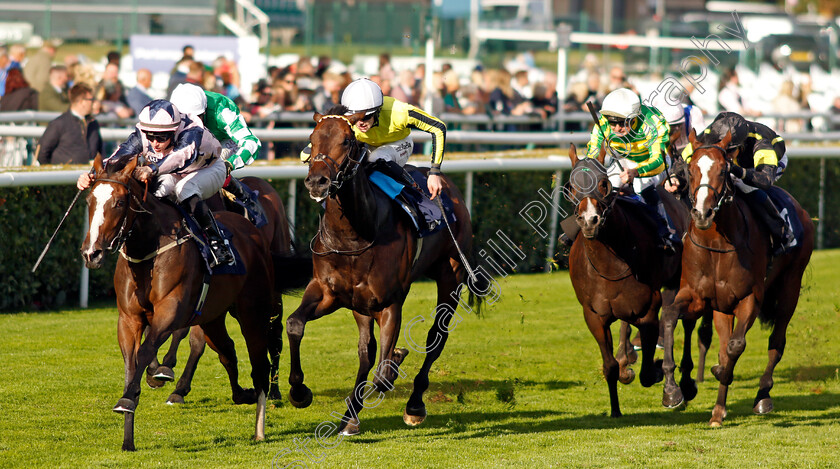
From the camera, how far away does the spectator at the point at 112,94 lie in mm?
11953

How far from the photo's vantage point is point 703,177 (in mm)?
6430

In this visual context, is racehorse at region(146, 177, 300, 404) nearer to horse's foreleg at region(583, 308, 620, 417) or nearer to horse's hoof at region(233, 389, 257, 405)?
horse's hoof at region(233, 389, 257, 405)

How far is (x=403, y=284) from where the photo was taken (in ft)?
21.2

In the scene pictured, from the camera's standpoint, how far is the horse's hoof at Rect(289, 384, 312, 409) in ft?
20.7

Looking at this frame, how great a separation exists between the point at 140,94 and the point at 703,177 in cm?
705

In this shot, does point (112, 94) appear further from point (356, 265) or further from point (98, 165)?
point (98, 165)

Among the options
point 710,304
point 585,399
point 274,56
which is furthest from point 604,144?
point 274,56

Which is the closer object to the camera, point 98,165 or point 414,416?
point 98,165

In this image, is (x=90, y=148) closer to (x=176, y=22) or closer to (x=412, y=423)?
(x=412, y=423)

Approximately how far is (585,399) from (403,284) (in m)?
1.66

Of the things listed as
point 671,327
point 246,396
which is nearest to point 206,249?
point 246,396

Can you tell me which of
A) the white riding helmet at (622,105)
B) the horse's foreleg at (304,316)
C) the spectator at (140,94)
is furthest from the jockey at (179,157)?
the spectator at (140,94)

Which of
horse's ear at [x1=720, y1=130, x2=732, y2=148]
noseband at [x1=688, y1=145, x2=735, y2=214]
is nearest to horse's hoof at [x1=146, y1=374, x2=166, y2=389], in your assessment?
noseband at [x1=688, y1=145, x2=735, y2=214]

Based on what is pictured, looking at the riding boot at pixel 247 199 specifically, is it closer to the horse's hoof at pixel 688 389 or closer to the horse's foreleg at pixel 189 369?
the horse's foreleg at pixel 189 369
